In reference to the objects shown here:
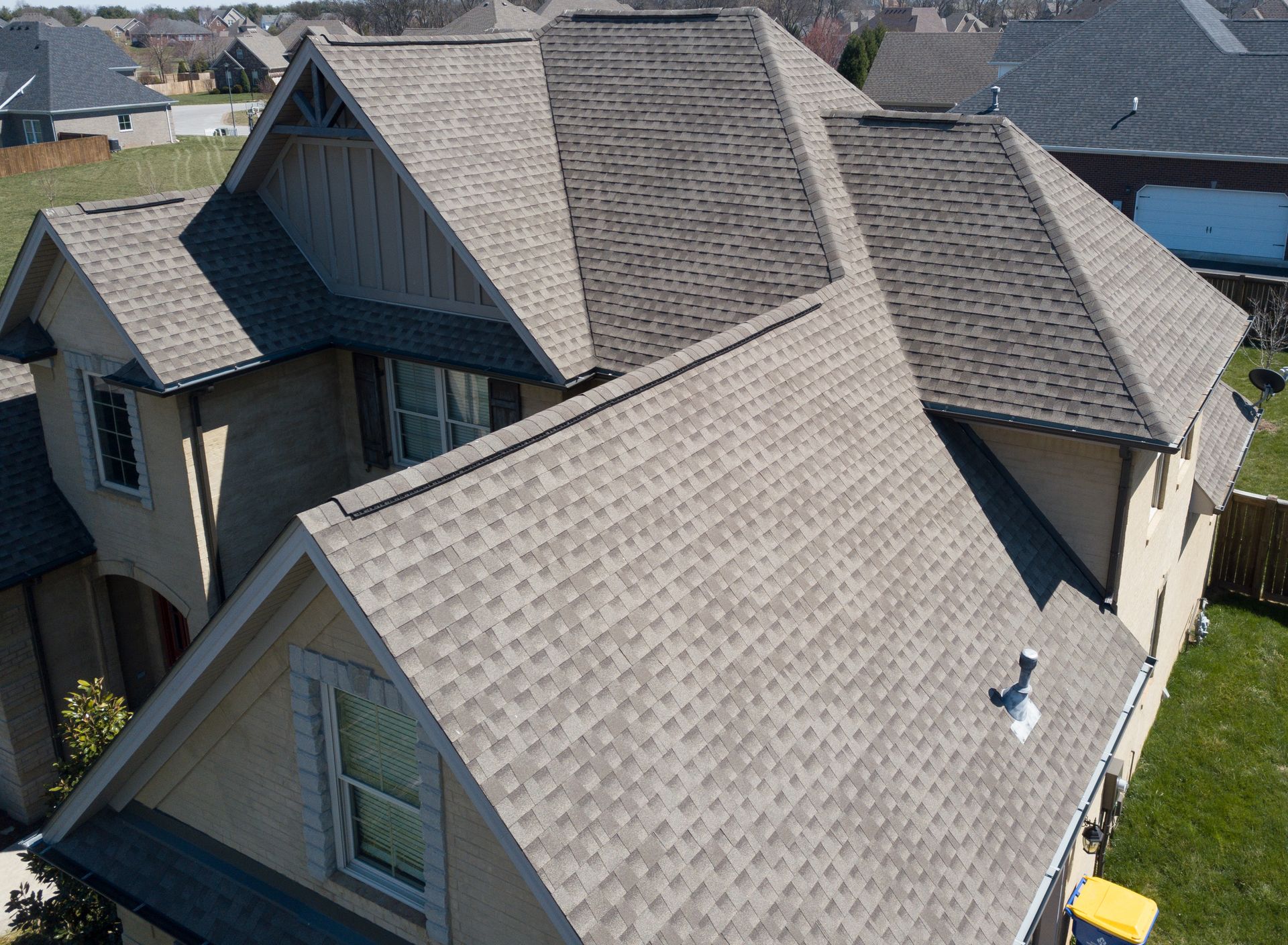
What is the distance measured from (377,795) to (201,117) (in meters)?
84.5

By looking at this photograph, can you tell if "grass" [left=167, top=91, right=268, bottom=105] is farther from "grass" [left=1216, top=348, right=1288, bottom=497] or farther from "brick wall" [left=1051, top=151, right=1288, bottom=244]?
"grass" [left=1216, top=348, right=1288, bottom=497]

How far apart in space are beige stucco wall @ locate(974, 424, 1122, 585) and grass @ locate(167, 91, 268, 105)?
8987 cm

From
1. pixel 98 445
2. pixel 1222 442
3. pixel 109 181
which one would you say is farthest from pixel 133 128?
pixel 1222 442

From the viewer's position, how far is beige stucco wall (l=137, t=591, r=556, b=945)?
23.2 feet

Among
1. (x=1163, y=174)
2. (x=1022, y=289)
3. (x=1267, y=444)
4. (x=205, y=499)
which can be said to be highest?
(x=1022, y=289)

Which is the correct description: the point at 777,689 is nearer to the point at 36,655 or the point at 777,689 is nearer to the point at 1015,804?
the point at 1015,804

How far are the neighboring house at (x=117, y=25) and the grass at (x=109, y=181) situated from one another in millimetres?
121111

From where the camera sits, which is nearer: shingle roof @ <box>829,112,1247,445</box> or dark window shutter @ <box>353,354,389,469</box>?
shingle roof @ <box>829,112,1247,445</box>

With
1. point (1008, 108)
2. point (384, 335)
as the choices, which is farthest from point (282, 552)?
point (1008, 108)

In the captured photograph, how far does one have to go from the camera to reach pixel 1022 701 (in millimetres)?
9320

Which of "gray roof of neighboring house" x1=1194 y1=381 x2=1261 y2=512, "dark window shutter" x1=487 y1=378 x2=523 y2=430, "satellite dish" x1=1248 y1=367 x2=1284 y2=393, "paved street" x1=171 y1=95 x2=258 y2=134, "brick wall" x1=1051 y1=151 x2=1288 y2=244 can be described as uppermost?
"dark window shutter" x1=487 y1=378 x2=523 y2=430

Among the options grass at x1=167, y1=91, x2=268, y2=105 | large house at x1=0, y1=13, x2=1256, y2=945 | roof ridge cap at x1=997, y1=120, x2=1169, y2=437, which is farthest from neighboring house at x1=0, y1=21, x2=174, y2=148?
roof ridge cap at x1=997, y1=120, x2=1169, y2=437

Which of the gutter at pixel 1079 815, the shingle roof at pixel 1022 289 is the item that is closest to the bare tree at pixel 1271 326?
the shingle roof at pixel 1022 289

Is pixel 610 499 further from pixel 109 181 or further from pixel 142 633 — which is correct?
pixel 109 181
